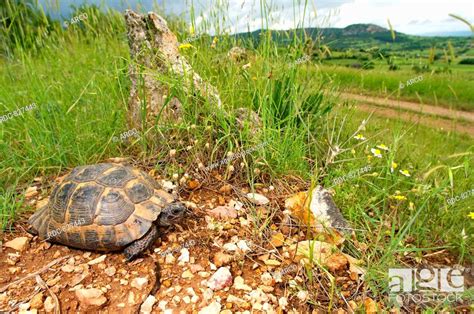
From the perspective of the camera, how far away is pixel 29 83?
11.4 feet

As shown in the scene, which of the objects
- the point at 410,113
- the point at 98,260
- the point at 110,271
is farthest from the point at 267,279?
the point at 410,113

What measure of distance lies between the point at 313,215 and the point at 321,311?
680 millimetres

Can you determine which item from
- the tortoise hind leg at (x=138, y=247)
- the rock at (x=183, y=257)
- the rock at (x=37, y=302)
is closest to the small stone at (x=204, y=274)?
the rock at (x=183, y=257)

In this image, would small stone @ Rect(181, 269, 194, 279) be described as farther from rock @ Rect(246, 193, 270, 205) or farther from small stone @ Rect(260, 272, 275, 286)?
rock @ Rect(246, 193, 270, 205)

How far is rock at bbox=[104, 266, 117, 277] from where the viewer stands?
1.99 metres

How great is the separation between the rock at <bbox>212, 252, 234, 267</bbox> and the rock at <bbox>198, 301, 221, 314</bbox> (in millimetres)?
290

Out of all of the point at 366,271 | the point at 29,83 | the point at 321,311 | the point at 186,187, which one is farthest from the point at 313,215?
the point at 29,83

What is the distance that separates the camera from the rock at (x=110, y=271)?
6.54 feet

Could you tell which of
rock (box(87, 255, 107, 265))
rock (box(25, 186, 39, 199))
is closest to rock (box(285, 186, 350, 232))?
rock (box(87, 255, 107, 265))

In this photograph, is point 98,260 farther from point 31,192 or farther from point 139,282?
point 31,192

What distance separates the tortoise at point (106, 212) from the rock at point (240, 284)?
1.88 feet

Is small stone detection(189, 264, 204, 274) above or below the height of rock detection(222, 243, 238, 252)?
below

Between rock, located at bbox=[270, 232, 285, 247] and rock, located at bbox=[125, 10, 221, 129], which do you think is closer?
rock, located at bbox=[270, 232, 285, 247]

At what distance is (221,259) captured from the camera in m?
2.07
